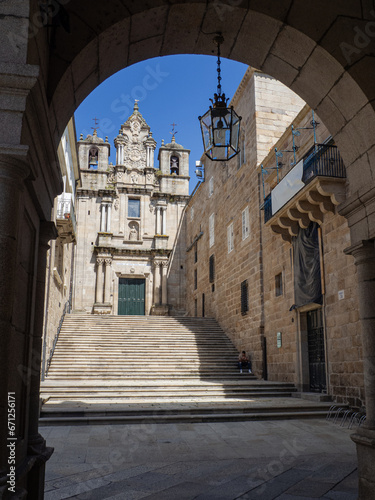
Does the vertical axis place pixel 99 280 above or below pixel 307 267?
above

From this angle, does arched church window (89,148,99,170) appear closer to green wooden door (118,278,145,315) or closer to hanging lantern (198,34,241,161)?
green wooden door (118,278,145,315)

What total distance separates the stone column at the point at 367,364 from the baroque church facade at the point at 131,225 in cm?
2190

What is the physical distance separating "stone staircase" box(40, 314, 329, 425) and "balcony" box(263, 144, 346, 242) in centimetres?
456

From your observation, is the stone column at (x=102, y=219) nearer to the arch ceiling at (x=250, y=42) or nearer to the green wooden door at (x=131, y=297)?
the green wooden door at (x=131, y=297)

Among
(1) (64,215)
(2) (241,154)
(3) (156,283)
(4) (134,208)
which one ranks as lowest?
(3) (156,283)

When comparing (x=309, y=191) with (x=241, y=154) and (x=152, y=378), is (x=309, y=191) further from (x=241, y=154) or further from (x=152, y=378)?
(x=241, y=154)

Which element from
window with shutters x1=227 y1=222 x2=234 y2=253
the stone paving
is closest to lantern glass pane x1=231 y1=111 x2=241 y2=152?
the stone paving

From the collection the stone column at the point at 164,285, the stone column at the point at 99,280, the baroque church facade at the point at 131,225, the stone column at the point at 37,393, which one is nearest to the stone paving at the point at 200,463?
the stone column at the point at 37,393

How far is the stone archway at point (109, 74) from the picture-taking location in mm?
3125

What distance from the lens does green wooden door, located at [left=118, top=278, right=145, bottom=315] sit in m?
26.5

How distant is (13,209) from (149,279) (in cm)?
2434

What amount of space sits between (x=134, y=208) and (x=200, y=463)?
23758 mm

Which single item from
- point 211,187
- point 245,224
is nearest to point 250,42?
point 245,224

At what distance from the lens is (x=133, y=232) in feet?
92.2
